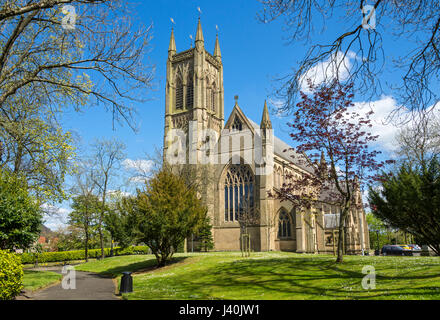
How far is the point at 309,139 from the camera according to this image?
1680cm

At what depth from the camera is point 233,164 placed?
4359cm

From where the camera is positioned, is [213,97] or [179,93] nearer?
[179,93]

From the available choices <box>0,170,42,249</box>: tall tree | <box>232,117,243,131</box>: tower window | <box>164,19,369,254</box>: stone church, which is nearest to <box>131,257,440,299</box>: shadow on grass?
<box>0,170,42,249</box>: tall tree

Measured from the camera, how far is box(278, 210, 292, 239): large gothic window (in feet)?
131

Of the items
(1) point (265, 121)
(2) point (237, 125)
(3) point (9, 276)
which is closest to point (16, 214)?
(3) point (9, 276)

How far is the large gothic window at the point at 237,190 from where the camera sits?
137 feet

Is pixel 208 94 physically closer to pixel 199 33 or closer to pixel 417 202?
pixel 199 33

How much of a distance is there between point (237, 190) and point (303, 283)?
30.8 meters

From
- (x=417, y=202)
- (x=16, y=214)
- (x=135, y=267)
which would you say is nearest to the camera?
(x=16, y=214)

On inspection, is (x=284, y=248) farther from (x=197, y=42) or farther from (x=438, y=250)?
(x=197, y=42)

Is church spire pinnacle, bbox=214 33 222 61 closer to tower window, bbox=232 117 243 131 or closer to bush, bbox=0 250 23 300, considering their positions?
tower window, bbox=232 117 243 131
